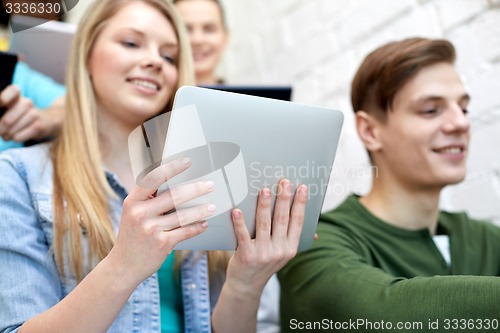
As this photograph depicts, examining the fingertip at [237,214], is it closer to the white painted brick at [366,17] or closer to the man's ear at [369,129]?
the man's ear at [369,129]

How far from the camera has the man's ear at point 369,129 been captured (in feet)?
3.70

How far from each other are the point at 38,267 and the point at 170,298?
257 millimetres

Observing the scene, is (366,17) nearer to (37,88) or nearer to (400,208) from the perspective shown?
(400,208)

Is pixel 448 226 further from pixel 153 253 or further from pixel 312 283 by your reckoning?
pixel 153 253

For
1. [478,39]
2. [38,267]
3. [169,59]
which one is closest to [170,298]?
[38,267]

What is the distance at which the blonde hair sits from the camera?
844 millimetres

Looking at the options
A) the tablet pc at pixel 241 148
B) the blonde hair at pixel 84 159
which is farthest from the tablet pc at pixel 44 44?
the tablet pc at pixel 241 148

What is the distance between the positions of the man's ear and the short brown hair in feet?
0.05

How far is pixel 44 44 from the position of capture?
49.2 inches

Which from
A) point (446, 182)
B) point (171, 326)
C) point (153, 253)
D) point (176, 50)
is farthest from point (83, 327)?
point (446, 182)

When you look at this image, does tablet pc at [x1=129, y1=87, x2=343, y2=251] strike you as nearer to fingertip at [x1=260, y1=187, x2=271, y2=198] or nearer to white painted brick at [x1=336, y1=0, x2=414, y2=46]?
fingertip at [x1=260, y1=187, x2=271, y2=198]

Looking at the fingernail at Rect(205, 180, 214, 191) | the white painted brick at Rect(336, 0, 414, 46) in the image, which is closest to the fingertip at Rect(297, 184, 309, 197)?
the fingernail at Rect(205, 180, 214, 191)

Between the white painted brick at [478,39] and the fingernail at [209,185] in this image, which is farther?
the white painted brick at [478,39]

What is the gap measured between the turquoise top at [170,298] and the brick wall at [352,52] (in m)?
0.71
